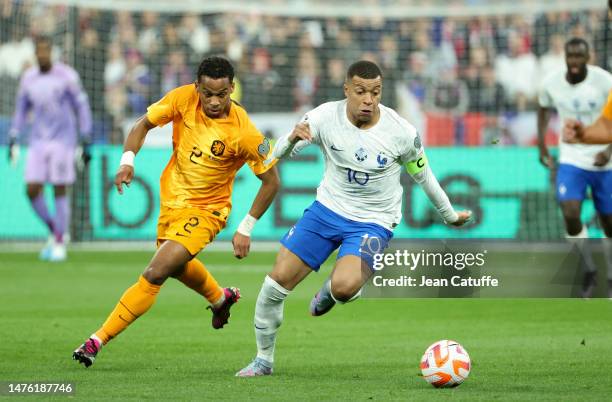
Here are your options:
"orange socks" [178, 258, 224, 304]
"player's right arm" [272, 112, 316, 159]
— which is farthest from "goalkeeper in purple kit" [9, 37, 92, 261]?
"player's right arm" [272, 112, 316, 159]

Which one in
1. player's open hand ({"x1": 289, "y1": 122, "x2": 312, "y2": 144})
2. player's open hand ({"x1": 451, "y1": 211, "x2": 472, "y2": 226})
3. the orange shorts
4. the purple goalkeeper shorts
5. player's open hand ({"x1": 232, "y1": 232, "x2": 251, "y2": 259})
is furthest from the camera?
the purple goalkeeper shorts

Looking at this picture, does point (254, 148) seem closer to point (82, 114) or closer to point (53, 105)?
point (82, 114)

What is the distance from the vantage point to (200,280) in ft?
31.1

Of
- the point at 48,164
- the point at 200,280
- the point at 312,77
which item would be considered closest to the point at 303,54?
the point at 312,77

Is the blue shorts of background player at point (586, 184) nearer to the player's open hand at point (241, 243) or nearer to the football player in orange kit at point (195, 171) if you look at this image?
the football player in orange kit at point (195, 171)

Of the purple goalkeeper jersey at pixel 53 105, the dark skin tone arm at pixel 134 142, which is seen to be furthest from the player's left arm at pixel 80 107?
the dark skin tone arm at pixel 134 142

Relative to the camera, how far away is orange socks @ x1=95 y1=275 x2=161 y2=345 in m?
8.45

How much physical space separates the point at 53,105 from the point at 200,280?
29.4 ft

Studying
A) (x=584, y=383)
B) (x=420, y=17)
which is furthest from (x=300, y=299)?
(x=420, y=17)

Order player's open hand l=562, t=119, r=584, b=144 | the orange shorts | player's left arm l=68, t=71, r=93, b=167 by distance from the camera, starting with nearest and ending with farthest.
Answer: player's open hand l=562, t=119, r=584, b=144
the orange shorts
player's left arm l=68, t=71, r=93, b=167

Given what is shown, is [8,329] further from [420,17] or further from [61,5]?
[420,17]

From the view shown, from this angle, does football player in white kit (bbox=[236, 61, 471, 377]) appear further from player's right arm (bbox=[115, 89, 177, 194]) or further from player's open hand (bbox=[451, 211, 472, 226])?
player's right arm (bbox=[115, 89, 177, 194])

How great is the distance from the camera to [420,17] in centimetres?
2330

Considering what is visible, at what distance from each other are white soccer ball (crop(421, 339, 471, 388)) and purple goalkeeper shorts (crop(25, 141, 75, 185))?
10.8 meters
